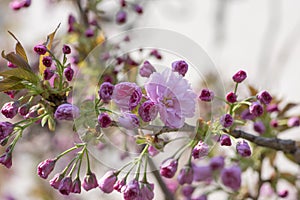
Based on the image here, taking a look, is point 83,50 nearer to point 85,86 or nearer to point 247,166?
point 85,86

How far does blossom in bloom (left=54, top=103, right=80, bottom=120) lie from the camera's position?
3.93ft

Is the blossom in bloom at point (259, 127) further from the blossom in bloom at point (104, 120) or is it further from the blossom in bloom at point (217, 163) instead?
the blossom in bloom at point (104, 120)

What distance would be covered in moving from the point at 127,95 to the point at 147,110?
0.18 ft

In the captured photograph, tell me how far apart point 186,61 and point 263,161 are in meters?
0.68

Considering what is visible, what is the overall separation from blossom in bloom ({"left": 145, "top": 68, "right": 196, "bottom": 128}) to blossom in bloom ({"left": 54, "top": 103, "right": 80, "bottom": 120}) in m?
0.16

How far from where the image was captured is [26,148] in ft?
8.88

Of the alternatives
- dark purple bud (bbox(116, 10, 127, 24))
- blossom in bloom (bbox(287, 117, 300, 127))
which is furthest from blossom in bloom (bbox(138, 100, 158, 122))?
dark purple bud (bbox(116, 10, 127, 24))

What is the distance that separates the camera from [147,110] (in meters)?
1.16

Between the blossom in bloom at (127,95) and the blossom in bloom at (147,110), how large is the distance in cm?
1

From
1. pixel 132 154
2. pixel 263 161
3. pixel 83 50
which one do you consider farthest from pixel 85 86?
pixel 263 161

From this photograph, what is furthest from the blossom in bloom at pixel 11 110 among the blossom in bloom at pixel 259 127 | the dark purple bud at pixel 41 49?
the blossom in bloom at pixel 259 127

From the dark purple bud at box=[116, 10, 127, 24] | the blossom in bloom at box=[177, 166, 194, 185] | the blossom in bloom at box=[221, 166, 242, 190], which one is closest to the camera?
the blossom in bloom at box=[177, 166, 194, 185]

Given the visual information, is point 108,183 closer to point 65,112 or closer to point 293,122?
point 65,112

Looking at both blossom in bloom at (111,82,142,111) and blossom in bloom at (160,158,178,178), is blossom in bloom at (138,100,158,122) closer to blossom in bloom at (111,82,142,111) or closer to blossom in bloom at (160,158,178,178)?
blossom in bloom at (111,82,142,111)
